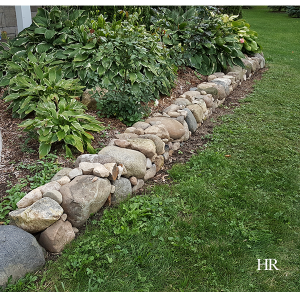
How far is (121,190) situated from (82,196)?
0.49 m

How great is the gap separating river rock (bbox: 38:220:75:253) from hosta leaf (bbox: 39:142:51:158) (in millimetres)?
1006

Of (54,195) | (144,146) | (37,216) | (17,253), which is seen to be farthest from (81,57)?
(17,253)

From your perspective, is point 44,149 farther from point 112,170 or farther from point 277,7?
point 277,7

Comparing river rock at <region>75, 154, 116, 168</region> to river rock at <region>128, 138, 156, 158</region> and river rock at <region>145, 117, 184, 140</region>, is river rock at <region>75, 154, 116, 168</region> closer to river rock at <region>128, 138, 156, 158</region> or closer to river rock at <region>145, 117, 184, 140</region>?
river rock at <region>128, 138, 156, 158</region>

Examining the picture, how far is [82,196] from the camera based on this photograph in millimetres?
2576

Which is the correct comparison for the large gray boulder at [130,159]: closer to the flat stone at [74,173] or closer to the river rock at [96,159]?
the river rock at [96,159]

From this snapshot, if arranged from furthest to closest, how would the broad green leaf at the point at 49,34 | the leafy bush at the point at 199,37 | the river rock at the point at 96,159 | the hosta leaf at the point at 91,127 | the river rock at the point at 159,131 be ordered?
the leafy bush at the point at 199,37
the broad green leaf at the point at 49,34
the river rock at the point at 159,131
the hosta leaf at the point at 91,127
the river rock at the point at 96,159

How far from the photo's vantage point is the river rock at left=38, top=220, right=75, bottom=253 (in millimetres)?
2361

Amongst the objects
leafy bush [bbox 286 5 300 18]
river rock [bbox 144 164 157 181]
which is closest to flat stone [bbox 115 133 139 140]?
river rock [bbox 144 164 157 181]

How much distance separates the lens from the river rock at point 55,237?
2361 millimetres

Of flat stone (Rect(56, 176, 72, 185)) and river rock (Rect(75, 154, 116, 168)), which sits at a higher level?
river rock (Rect(75, 154, 116, 168))

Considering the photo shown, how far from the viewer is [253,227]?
2.66 metres

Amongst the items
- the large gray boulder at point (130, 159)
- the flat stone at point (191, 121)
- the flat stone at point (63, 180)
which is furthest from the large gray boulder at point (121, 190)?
the flat stone at point (191, 121)

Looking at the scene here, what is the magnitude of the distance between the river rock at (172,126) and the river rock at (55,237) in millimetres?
1958
